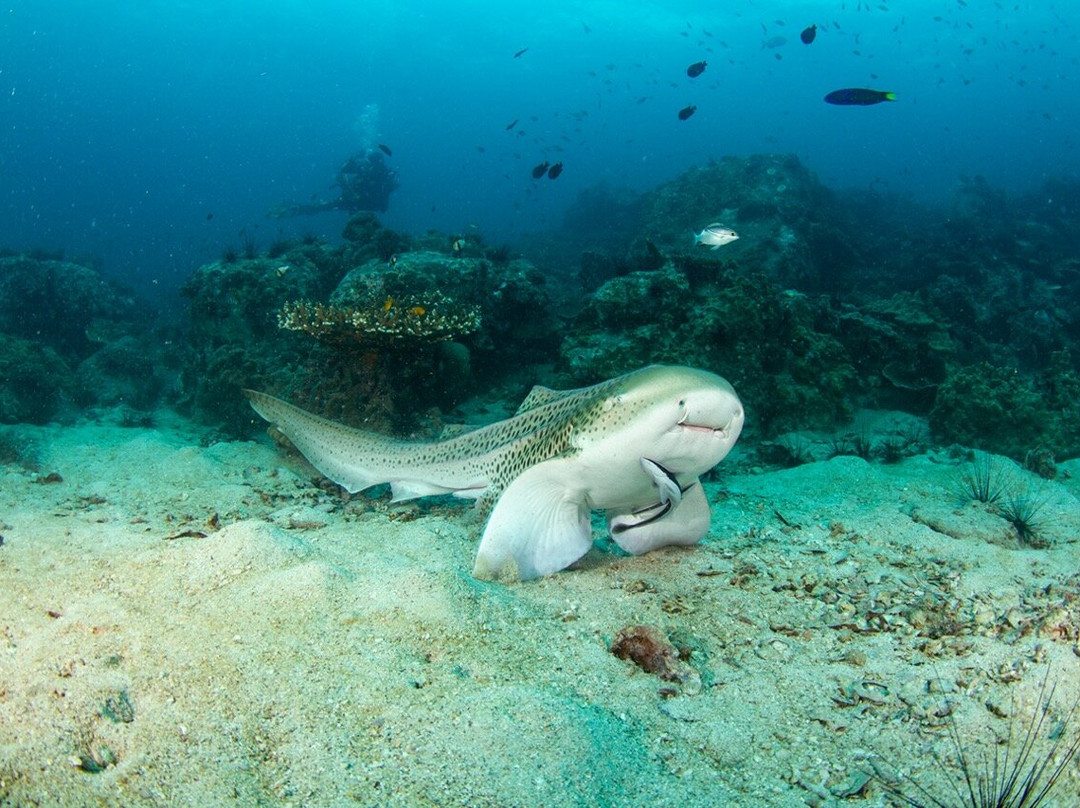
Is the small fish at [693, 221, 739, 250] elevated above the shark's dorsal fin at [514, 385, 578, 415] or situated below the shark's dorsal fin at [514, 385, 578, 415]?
above

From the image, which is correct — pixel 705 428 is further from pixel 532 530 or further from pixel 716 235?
pixel 716 235

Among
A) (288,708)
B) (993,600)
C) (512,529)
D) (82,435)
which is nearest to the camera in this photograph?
(288,708)

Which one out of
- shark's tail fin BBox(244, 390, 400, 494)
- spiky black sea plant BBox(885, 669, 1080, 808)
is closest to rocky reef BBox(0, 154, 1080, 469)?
shark's tail fin BBox(244, 390, 400, 494)

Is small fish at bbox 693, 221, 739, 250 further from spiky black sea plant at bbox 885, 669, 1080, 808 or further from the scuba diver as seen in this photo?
the scuba diver

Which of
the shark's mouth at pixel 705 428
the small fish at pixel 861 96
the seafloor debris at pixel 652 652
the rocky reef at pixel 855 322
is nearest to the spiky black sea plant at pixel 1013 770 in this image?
the seafloor debris at pixel 652 652

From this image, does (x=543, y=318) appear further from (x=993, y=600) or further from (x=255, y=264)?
(x=993, y=600)

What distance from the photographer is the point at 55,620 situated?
3203mm

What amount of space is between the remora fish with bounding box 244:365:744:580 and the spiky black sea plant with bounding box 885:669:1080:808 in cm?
173

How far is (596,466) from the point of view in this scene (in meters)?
3.75

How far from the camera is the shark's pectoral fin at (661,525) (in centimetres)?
425

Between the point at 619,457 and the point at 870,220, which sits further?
the point at 870,220

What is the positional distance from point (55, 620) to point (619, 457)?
3.29 m

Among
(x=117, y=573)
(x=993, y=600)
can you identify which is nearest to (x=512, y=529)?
(x=117, y=573)

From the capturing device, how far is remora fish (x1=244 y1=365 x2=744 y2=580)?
3385 millimetres
